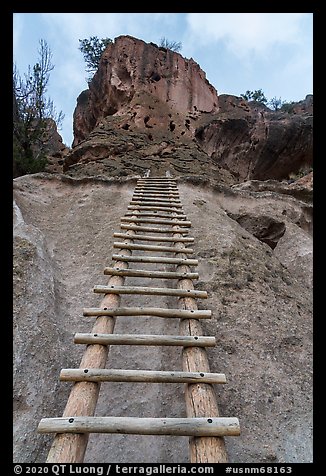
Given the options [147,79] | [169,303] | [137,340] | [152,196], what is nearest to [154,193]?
[152,196]

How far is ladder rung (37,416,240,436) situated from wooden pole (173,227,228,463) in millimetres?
44

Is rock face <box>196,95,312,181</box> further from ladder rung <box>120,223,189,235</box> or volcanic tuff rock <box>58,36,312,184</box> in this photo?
ladder rung <box>120,223,189,235</box>

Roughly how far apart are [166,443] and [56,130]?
14789mm

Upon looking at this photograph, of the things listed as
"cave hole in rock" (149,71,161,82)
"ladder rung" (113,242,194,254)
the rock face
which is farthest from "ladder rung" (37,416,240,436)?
"cave hole in rock" (149,71,161,82)

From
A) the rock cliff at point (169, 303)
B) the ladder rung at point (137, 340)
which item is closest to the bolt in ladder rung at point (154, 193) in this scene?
the rock cliff at point (169, 303)

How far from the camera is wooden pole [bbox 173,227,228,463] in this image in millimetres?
1386

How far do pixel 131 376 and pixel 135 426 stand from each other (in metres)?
0.29

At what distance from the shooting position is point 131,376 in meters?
1.71

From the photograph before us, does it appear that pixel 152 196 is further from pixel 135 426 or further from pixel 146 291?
pixel 135 426

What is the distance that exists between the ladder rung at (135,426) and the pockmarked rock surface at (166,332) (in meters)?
0.56
